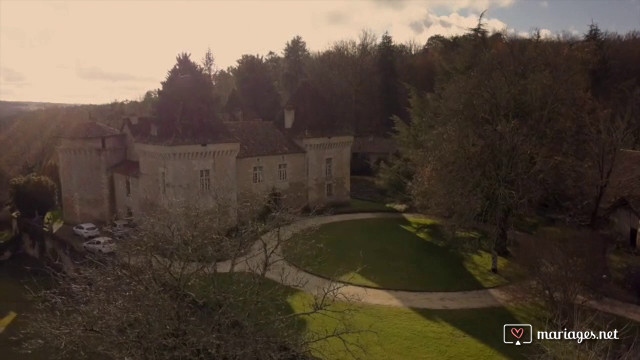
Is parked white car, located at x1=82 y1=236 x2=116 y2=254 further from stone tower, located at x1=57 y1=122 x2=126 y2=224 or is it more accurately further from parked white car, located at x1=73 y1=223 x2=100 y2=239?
stone tower, located at x1=57 y1=122 x2=126 y2=224

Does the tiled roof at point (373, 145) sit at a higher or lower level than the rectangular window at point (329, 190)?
higher

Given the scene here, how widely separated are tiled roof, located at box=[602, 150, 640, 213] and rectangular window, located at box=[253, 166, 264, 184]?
22367mm

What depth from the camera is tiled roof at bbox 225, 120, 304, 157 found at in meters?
33.2

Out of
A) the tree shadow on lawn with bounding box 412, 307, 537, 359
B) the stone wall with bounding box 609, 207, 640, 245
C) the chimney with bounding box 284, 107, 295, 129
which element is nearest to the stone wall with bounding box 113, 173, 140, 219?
the chimney with bounding box 284, 107, 295, 129

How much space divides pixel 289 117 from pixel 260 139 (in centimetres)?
351

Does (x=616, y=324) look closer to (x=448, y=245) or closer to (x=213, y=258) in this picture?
(x=448, y=245)

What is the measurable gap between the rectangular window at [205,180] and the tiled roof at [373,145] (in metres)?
29.0

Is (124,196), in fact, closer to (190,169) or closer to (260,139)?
(190,169)

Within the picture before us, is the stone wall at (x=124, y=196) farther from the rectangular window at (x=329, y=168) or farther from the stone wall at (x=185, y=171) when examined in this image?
the rectangular window at (x=329, y=168)

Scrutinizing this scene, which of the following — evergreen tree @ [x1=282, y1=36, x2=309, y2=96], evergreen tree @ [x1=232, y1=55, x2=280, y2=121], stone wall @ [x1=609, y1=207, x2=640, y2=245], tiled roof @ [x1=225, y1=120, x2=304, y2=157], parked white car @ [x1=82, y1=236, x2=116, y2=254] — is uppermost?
evergreen tree @ [x1=282, y1=36, x2=309, y2=96]

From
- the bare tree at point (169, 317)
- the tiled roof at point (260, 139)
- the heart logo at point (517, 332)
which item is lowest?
the heart logo at point (517, 332)

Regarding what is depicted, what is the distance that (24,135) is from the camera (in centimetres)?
6662

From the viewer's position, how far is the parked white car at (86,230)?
30.0 meters

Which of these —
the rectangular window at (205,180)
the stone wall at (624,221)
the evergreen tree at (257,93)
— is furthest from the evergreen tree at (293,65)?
the stone wall at (624,221)
